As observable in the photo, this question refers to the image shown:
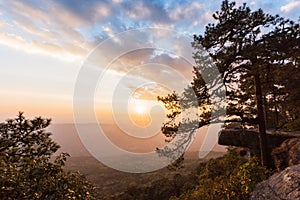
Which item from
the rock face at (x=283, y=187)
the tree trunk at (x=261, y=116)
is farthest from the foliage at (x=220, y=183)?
the rock face at (x=283, y=187)

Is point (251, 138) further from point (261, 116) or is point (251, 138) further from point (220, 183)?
point (220, 183)

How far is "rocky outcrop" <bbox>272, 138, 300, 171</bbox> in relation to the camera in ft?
48.4

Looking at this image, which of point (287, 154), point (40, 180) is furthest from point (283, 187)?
point (40, 180)

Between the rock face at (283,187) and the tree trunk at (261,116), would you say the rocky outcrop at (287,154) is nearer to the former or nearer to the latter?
the tree trunk at (261,116)

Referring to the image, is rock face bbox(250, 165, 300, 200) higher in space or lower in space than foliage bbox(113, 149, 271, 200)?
higher

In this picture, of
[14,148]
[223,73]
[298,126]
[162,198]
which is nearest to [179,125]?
[223,73]

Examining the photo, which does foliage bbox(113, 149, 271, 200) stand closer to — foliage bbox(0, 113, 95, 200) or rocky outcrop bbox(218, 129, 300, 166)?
rocky outcrop bbox(218, 129, 300, 166)

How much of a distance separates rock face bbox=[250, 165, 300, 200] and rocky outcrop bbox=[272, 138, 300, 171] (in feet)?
19.3

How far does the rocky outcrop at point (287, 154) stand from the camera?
14.8 meters

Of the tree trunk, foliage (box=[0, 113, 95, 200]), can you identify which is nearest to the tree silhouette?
the tree trunk

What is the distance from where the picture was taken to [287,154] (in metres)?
15.7

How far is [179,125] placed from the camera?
1533 centimetres

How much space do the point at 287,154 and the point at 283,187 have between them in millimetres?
8470

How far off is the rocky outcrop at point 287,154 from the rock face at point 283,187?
5.87 m
